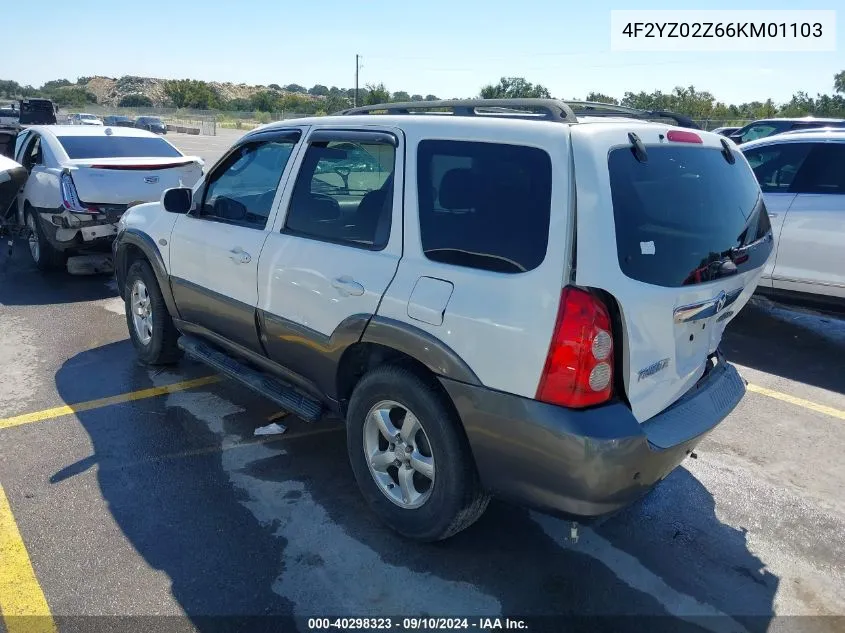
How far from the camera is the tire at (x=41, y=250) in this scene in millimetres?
8000

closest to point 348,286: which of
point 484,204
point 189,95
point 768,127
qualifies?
point 484,204

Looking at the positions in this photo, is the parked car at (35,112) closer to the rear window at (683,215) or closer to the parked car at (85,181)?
the parked car at (85,181)

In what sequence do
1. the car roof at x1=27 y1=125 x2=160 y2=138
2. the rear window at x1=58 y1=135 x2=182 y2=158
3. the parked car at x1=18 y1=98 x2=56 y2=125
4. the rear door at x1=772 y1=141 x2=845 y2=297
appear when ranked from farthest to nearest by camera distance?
1. the parked car at x1=18 y1=98 x2=56 y2=125
2. the car roof at x1=27 y1=125 x2=160 y2=138
3. the rear window at x1=58 y1=135 x2=182 y2=158
4. the rear door at x1=772 y1=141 x2=845 y2=297

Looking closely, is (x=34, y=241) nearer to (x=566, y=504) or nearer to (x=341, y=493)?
(x=341, y=493)

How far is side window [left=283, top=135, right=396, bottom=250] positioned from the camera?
3170 mm

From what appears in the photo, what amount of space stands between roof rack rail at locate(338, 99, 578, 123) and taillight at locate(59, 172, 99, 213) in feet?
16.2

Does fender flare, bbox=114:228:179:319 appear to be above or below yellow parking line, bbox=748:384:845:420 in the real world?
above

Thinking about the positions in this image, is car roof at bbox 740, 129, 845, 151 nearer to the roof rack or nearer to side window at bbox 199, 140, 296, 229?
the roof rack

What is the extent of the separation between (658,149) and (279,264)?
1.98 metres

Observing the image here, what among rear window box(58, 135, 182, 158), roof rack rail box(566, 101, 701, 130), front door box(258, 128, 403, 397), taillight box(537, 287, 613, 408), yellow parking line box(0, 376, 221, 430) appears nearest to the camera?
taillight box(537, 287, 613, 408)

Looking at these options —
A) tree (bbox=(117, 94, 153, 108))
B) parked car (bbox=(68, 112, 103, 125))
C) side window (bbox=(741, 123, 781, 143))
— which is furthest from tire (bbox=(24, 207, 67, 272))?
tree (bbox=(117, 94, 153, 108))

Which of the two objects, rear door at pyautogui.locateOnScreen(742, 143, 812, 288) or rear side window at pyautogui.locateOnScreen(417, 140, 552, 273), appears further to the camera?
rear door at pyautogui.locateOnScreen(742, 143, 812, 288)

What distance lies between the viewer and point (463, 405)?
2.72m

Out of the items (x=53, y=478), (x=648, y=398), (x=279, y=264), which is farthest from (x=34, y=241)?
(x=648, y=398)
